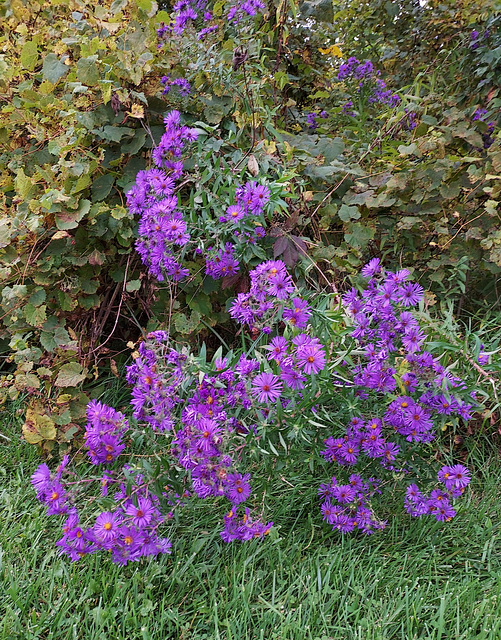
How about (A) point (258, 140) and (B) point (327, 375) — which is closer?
(B) point (327, 375)

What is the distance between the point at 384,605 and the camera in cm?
124

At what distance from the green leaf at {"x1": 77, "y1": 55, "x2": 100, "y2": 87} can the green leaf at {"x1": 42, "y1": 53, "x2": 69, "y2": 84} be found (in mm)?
170

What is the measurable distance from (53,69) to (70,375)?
1029 mm

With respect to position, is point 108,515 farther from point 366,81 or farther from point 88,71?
point 366,81

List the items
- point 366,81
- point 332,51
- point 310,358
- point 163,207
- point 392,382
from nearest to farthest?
point 310,358 < point 392,382 < point 163,207 < point 332,51 < point 366,81

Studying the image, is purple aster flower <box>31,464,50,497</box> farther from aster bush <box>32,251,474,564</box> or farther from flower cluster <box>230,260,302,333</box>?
flower cluster <box>230,260,302,333</box>

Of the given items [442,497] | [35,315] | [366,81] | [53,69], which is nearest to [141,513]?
[442,497]

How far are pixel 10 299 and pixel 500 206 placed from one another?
1.81 meters

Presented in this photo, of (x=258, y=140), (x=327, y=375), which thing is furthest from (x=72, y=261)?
(x=327, y=375)

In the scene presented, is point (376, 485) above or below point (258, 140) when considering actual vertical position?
below

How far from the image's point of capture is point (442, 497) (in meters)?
1.36

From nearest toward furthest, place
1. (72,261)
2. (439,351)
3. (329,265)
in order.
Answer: (439,351) → (72,261) → (329,265)

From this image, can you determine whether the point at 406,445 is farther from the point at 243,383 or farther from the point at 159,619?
the point at 159,619

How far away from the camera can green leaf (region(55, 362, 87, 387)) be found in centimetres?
171
